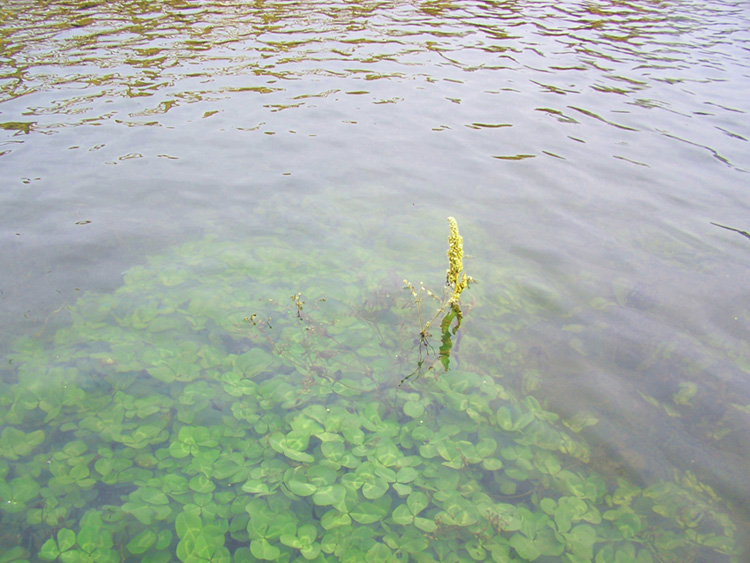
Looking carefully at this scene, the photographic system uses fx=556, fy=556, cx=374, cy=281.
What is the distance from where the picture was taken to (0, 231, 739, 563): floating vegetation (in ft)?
9.29

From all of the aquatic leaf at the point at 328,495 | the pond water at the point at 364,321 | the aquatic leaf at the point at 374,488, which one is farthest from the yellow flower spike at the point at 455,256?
the aquatic leaf at the point at 328,495

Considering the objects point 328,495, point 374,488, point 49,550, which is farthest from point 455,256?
point 49,550

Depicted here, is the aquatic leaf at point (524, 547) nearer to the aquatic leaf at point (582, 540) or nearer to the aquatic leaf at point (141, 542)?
the aquatic leaf at point (582, 540)

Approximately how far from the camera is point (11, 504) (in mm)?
2895

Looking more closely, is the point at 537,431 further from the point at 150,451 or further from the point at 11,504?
the point at 11,504

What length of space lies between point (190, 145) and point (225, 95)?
1803mm

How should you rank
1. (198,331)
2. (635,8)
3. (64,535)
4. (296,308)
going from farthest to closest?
(635,8) → (296,308) → (198,331) → (64,535)

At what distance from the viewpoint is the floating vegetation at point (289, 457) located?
2.83 m

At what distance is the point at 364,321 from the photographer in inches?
169

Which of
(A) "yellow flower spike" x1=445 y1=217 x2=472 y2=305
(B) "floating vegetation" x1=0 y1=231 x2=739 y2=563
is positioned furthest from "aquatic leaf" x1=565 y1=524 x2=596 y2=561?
(A) "yellow flower spike" x1=445 y1=217 x2=472 y2=305

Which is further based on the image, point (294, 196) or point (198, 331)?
point (294, 196)

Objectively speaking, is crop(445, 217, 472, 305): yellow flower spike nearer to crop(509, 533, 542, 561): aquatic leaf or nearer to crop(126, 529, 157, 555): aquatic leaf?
crop(509, 533, 542, 561): aquatic leaf

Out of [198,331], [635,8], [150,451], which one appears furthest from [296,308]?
[635,8]

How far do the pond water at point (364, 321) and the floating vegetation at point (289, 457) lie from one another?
0.02 meters
